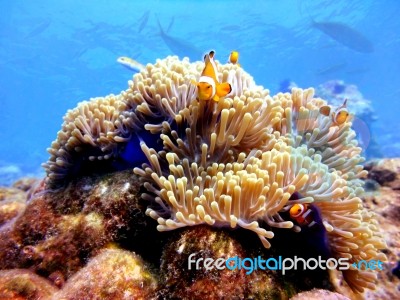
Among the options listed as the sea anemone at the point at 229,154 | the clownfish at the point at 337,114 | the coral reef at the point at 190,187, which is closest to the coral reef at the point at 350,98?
the clownfish at the point at 337,114

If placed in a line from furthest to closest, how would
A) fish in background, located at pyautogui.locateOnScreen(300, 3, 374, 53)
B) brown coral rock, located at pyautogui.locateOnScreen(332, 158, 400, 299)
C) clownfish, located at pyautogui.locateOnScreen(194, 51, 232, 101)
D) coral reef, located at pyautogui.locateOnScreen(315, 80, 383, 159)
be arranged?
fish in background, located at pyautogui.locateOnScreen(300, 3, 374, 53) → coral reef, located at pyautogui.locateOnScreen(315, 80, 383, 159) → brown coral rock, located at pyautogui.locateOnScreen(332, 158, 400, 299) → clownfish, located at pyautogui.locateOnScreen(194, 51, 232, 101)

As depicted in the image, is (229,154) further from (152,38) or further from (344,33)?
(152,38)

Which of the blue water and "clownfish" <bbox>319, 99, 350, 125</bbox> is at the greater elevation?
the blue water

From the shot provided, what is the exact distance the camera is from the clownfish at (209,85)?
7.66 ft

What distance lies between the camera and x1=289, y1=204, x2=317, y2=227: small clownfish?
7.06 feet

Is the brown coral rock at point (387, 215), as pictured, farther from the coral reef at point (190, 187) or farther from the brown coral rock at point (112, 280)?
the brown coral rock at point (112, 280)

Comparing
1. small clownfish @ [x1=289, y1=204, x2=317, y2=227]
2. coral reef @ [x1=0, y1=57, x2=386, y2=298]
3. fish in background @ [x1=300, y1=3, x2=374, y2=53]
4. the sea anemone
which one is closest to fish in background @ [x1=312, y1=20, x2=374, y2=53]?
fish in background @ [x1=300, y1=3, x2=374, y2=53]

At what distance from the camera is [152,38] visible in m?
43.5

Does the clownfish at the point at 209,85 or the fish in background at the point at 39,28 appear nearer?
the clownfish at the point at 209,85

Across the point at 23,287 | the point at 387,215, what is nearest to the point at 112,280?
the point at 23,287

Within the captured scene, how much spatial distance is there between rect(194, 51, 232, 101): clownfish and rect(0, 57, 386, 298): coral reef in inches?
5.5

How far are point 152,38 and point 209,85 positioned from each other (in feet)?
147

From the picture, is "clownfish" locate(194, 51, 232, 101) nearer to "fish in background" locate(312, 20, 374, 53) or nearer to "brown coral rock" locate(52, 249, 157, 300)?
"brown coral rock" locate(52, 249, 157, 300)

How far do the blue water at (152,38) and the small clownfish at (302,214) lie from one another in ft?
93.5
